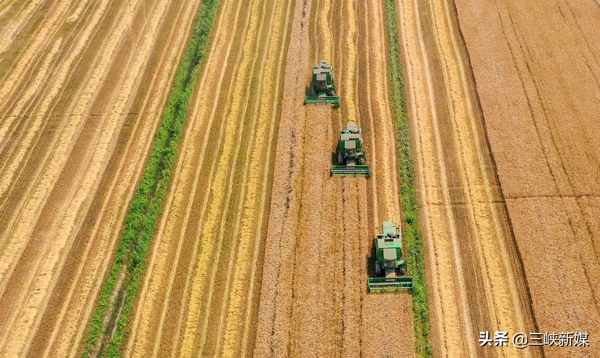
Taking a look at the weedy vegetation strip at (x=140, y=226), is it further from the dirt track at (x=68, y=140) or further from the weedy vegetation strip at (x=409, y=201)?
the weedy vegetation strip at (x=409, y=201)

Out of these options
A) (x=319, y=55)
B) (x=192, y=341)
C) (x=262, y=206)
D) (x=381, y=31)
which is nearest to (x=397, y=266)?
(x=262, y=206)

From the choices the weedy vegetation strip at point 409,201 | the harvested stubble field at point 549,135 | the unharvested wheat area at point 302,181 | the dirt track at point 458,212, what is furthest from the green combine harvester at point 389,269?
the harvested stubble field at point 549,135

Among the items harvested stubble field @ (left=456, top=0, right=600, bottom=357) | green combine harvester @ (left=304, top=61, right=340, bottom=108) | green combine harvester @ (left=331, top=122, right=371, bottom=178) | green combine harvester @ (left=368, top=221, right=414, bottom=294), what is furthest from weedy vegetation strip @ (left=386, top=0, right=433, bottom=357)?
harvested stubble field @ (left=456, top=0, right=600, bottom=357)

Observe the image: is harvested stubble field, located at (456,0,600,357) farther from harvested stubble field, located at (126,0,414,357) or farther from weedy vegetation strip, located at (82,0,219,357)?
weedy vegetation strip, located at (82,0,219,357)

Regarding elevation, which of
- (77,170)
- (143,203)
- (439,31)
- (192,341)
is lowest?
(192,341)

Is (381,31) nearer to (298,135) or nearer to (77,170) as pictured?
(298,135)

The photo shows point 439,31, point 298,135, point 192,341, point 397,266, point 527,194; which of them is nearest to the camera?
point 192,341
